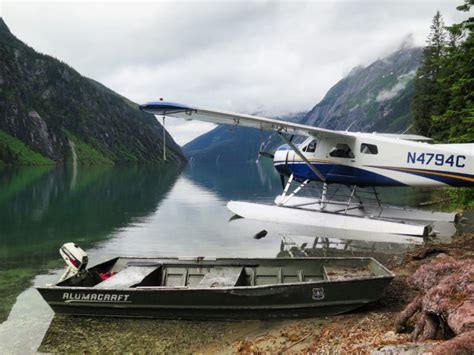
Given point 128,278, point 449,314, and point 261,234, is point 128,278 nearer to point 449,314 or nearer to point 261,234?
point 449,314

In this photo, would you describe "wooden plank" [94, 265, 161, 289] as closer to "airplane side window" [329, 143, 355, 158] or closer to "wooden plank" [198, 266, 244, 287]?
"wooden plank" [198, 266, 244, 287]

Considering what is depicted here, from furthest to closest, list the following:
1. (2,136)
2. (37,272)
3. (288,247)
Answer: (2,136)
(288,247)
(37,272)

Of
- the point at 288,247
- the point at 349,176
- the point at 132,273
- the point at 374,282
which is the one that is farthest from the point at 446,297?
the point at 349,176

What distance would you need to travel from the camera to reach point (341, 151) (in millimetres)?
21469

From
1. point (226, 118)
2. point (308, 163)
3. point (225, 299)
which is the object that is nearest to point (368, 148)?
point (308, 163)

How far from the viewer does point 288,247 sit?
17.5m

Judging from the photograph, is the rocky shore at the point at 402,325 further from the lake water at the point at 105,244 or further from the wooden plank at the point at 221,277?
the wooden plank at the point at 221,277

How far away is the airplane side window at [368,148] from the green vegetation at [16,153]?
135 metres

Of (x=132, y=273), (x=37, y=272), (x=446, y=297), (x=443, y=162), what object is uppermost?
(x=443, y=162)

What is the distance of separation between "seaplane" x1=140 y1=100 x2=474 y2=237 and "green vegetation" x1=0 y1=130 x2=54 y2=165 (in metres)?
131

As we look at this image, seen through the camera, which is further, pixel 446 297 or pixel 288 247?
pixel 288 247

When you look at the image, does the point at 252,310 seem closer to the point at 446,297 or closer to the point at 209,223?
the point at 446,297

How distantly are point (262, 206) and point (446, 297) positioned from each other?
1659 centimetres

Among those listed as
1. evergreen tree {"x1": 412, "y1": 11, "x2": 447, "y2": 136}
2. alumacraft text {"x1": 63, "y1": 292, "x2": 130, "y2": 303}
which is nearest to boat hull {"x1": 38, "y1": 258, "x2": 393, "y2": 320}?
alumacraft text {"x1": 63, "y1": 292, "x2": 130, "y2": 303}
